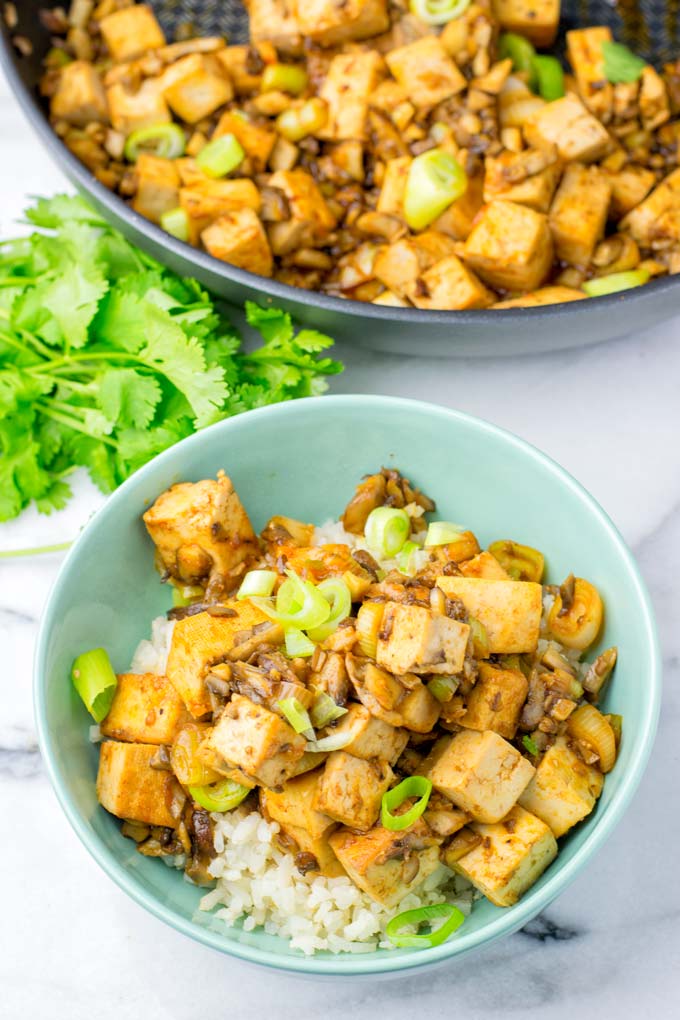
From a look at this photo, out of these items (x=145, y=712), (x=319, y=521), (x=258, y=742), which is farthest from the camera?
(x=319, y=521)

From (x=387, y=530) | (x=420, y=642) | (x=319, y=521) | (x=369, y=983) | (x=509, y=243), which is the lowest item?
(x=369, y=983)

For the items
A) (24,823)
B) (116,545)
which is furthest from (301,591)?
(24,823)

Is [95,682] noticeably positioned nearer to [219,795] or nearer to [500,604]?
[219,795]

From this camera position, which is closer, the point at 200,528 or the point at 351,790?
the point at 351,790

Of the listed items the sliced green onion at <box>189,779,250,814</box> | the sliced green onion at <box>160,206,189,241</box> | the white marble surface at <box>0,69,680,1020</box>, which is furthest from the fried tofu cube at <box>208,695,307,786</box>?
the sliced green onion at <box>160,206,189,241</box>

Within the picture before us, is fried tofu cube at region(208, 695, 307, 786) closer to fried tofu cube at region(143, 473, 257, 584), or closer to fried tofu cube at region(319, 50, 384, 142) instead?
fried tofu cube at region(143, 473, 257, 584)

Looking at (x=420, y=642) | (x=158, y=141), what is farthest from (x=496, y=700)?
(x=158, y=141)

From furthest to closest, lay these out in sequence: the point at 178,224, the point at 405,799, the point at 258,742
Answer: the point at 178,224 < the point at 405,799 < the point at 258,742
